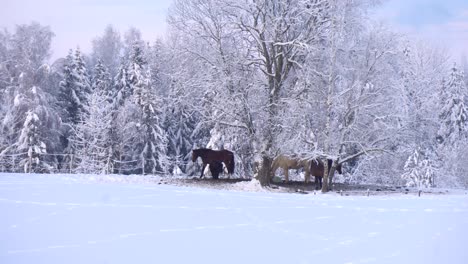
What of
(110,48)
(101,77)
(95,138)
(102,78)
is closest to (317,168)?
(95,138)

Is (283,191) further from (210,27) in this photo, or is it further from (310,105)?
(210,27)

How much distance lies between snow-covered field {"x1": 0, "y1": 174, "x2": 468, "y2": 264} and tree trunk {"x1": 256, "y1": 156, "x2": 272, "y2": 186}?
6.70 metres

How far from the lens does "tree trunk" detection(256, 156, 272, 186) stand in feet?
72.2

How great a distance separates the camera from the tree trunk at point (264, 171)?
22.0 metres

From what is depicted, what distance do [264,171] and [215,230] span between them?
12716mm

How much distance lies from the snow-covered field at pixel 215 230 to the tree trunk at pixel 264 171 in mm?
6704

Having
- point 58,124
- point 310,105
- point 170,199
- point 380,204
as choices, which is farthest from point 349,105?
point 58,124

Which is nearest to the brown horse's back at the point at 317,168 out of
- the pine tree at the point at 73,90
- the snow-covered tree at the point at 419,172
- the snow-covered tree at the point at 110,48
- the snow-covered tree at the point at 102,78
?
the snow-covered tree at the point at 419,172

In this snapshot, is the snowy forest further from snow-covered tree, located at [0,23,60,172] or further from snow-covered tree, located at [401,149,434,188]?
snow-covered tree, located at [401,149,434,188]

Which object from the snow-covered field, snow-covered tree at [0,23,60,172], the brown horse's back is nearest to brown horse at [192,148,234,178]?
the brown horse's back

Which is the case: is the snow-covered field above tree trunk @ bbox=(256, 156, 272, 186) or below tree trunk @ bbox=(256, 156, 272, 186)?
below

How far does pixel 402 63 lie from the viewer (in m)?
23.0

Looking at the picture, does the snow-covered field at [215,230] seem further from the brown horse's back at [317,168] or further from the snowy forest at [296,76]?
the brown horse's back at [317,168]

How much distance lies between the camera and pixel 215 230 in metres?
9.65
